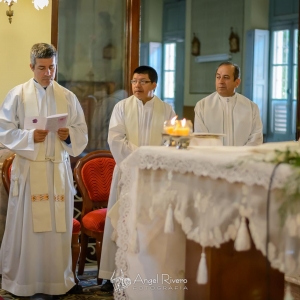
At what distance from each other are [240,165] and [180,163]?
1.32 feet

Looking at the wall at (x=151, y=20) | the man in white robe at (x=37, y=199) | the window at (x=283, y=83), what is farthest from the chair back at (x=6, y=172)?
the wall at (x=151, y=20)

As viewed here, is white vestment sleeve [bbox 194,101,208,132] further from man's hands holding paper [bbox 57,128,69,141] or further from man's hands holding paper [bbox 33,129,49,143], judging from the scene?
man's hands holding paper [bbox 33,129,49,143]

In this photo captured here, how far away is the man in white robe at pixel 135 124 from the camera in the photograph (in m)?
5.06

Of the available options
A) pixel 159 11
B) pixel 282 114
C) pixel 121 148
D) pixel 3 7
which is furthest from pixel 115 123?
pixel 159 11

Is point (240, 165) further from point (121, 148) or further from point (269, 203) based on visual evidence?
point (121, 148)

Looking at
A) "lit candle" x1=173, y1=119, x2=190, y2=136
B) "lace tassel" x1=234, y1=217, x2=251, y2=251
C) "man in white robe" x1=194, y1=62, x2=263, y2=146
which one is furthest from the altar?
"man in white robe" x1=194, y1=62, x2=263, y2=146

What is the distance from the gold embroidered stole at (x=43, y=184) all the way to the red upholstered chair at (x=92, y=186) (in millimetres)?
567

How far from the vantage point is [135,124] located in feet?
16.8

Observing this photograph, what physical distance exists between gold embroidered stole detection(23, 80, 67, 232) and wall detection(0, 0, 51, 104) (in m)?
1.20

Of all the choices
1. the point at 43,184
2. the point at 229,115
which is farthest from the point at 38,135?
the point at 229,115

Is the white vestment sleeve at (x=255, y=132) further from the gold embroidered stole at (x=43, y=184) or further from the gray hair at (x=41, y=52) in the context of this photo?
the gray hair at (x=41, y=52)

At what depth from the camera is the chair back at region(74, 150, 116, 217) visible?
5.55 meters

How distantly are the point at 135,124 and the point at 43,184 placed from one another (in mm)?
925

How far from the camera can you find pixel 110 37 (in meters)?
6.79
